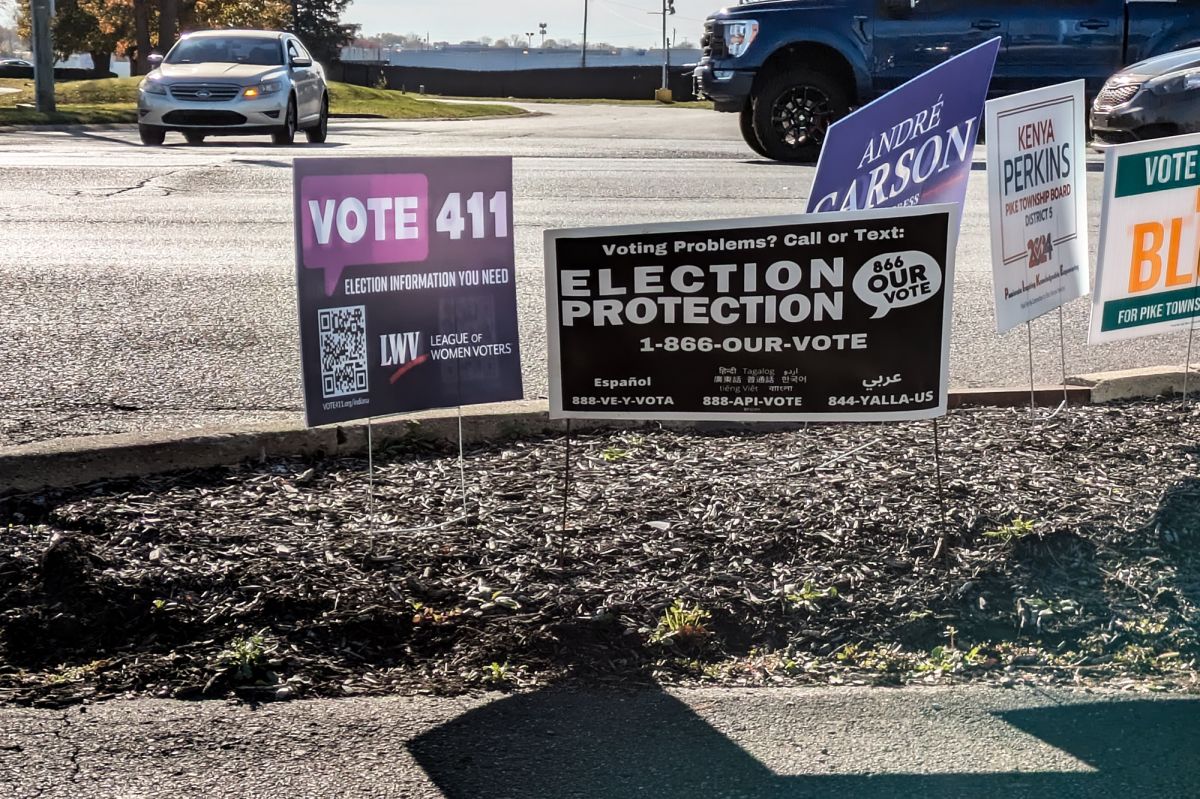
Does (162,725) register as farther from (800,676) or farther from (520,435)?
(520,435)

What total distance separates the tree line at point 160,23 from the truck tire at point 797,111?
30.6 metres

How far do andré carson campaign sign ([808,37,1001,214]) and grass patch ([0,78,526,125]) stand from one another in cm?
2043

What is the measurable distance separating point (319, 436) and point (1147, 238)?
321 cm

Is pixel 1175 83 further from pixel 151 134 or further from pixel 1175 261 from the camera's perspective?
pixel 151 134

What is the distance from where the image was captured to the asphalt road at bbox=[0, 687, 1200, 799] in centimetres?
289

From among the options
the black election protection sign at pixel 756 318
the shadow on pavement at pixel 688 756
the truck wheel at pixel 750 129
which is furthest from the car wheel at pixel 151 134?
the shadow on pavement at pixel 688 756

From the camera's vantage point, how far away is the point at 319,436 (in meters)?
4.87

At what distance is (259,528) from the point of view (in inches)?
165

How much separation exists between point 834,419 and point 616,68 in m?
56.6

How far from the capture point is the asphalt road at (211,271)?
5900 mm

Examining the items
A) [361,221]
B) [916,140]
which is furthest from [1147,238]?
[361,221]

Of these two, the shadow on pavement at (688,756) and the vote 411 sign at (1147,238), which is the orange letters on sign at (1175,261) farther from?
the shadow on pavement at (688,756)

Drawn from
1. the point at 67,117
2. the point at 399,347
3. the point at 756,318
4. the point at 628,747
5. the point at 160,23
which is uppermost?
the point at 160,23

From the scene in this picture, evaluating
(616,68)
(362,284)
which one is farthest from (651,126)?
(616,68)
